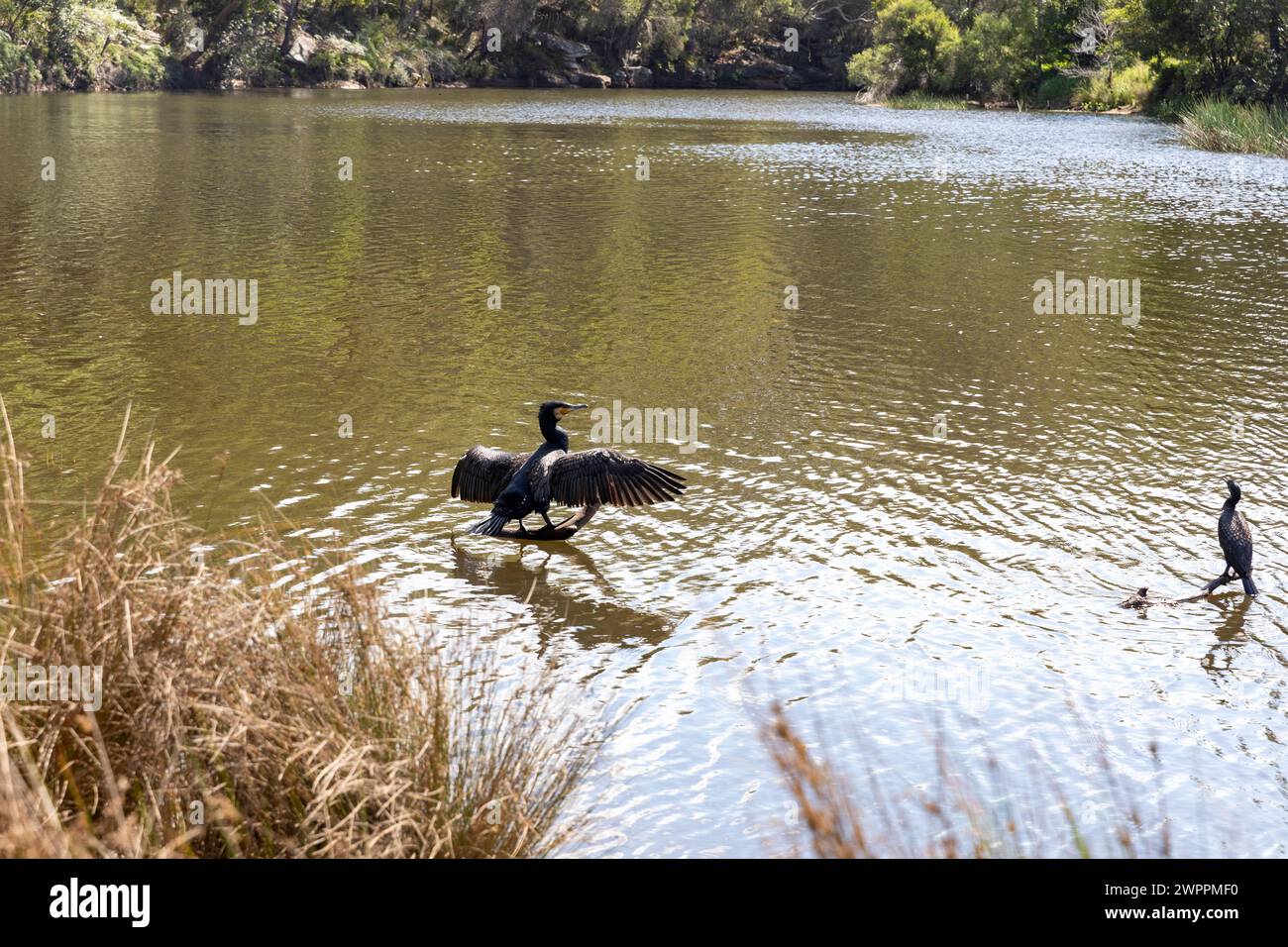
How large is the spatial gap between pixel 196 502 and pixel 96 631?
503cm

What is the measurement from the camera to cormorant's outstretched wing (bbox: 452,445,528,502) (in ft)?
29.9

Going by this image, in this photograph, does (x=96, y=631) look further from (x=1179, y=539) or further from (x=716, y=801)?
(x=1179, y=539)

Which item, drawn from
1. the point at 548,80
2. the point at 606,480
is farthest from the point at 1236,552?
the point at 548,80

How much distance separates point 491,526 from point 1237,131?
35547 mm

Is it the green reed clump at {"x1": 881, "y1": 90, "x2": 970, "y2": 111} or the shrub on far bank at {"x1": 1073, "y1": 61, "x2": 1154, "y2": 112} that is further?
the green reed clump at {"x1": 881, "y1": 90, "x2": 970, "y2": 111}

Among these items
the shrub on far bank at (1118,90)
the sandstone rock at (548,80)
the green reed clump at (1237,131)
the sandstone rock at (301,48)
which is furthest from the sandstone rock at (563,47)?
the green reed clump at (1237,131)

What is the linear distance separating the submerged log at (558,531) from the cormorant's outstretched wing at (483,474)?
1.19 feet

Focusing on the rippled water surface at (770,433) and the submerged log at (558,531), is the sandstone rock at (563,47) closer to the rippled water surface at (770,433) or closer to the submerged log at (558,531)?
the rippled water surface at (770,433)

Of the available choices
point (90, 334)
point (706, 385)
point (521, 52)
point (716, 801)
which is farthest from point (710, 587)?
point (521, 52)

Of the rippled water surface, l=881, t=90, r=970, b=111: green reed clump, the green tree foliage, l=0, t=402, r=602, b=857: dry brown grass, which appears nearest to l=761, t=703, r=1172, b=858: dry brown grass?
the rippled water surface

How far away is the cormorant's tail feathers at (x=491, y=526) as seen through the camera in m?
8.50

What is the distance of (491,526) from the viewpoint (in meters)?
8.50

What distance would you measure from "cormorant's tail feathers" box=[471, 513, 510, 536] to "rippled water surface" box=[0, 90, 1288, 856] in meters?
0.29

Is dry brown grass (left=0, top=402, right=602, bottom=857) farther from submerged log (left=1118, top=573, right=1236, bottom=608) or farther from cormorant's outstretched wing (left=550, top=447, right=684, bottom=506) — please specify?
submerged log (left=1118, top=573, right=1236, bottom=608)
